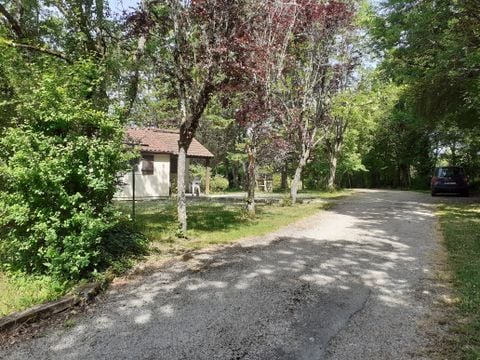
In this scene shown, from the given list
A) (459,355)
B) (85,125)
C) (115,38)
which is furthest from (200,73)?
(459,355)

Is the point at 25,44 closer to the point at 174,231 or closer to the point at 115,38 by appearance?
the point at 115,38

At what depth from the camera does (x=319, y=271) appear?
19.8ft

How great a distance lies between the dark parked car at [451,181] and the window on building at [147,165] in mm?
15428

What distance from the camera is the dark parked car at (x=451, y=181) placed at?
19.9 metres

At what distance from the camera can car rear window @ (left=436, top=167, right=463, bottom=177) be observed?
1998 cm

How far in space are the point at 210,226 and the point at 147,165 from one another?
1134 centimetres

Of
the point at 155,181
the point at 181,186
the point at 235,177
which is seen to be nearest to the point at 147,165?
the point at 155,181

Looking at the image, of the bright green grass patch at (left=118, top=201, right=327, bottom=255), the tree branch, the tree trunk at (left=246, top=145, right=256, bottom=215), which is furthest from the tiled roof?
the tree branch

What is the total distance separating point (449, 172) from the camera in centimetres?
2014

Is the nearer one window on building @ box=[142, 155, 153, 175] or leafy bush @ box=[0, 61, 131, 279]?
leafy bush @ box=[0, 61, 131, 279]

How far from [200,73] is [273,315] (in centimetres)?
566

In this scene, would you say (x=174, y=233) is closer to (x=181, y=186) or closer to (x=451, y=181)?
(x=181, y=186)

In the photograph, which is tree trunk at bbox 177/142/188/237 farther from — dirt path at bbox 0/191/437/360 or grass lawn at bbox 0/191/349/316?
dirt path at bbox 0/191/437/360

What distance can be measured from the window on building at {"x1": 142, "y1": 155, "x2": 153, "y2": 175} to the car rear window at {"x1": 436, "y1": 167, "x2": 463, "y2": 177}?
1555cm
